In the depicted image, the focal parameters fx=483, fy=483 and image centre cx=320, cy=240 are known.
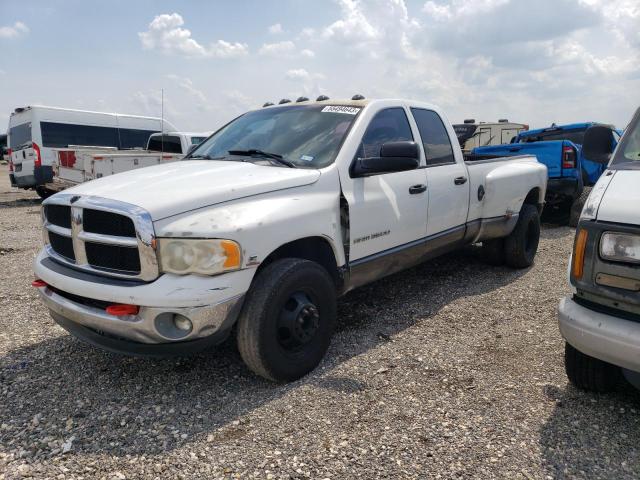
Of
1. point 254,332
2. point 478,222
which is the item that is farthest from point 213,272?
point 478,222

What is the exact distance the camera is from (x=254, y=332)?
2.83 meters

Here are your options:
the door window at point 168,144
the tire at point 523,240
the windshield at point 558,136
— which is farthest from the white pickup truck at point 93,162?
the windshield at point 558,136

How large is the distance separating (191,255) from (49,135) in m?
11.8

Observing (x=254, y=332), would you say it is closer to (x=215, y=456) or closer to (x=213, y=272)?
(x=213, y=272)

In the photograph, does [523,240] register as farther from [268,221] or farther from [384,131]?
[268,221]

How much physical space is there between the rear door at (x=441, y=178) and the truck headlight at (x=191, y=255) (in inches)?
86.7

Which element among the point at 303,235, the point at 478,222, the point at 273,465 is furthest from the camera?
the point at 478,222

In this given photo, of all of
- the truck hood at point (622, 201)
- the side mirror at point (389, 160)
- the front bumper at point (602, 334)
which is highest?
the side mirror at point (389, 160)

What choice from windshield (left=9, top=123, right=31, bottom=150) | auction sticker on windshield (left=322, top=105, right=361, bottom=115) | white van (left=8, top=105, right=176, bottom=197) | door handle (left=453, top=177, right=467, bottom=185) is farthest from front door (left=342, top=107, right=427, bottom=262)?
windshield (left=9, top=123, right=31, bottom=150)

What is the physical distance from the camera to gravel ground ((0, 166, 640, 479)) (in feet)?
7.86

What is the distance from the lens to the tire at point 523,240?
5594 mm

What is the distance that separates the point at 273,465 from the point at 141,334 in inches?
39.2

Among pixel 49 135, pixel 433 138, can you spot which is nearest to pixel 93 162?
pixel 49 135

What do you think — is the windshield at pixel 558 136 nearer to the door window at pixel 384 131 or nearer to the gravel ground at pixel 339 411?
the door window at pixel 384 131
